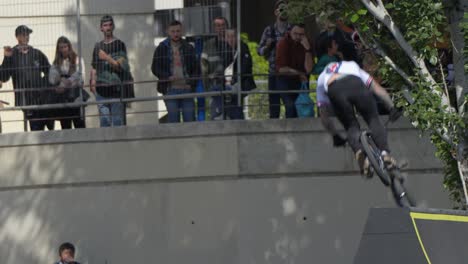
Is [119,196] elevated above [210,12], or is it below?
below

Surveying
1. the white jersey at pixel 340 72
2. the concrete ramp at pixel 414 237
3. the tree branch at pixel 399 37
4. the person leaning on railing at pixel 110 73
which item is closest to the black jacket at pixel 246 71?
the person leaning on railing at pixel 110 73

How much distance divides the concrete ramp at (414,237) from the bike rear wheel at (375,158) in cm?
120

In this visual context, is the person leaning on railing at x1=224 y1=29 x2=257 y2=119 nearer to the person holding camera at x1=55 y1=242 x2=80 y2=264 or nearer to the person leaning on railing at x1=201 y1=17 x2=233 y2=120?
the person leaning on railing at x1=201 y1=17 x2=233 y2=120

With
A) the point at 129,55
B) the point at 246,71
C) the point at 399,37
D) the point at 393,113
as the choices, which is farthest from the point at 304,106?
the point at 393,113

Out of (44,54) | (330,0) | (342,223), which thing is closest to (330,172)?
(342,223)

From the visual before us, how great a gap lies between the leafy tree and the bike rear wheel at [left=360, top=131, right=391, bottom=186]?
5.22ft

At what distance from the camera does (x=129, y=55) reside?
1759 cm

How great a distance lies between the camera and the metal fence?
1719cm

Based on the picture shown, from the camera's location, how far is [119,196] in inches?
693

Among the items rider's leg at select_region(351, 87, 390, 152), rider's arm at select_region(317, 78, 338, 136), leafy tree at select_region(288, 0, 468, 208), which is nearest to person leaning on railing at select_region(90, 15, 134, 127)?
leafy tree at select_region(288, 0, 468, 208)

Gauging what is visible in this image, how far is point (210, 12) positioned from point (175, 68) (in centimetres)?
84

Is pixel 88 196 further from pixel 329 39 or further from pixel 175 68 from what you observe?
pixel 329 39

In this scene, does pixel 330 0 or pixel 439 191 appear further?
pixel 439 191

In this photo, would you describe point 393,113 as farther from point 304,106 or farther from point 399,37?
point 304,106
